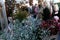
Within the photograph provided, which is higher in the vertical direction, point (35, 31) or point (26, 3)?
point (26, 3)

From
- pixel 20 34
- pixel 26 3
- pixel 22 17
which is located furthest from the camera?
pixel 26 3

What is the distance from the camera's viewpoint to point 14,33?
89cm

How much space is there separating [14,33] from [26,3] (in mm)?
806

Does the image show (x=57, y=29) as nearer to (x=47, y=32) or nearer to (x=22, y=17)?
(x=47, y=32)

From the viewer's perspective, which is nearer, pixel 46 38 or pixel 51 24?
pixel 46 38

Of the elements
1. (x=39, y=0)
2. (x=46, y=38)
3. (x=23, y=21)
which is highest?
(x=39, y=0)

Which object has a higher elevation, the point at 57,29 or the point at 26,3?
the point at 26,3

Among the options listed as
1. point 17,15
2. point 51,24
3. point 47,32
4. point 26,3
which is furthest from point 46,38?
point 26,3

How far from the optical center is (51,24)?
3.34 ft

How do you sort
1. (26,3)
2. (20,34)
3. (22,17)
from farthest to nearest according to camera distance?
(26,3), (22,17), (20,34)

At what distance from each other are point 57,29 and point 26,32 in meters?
0.29

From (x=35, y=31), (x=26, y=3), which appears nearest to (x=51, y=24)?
(x=35, y=31)

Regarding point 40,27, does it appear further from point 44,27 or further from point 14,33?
point 14,33

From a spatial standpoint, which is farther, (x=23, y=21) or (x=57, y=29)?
(x=57, y=29)
